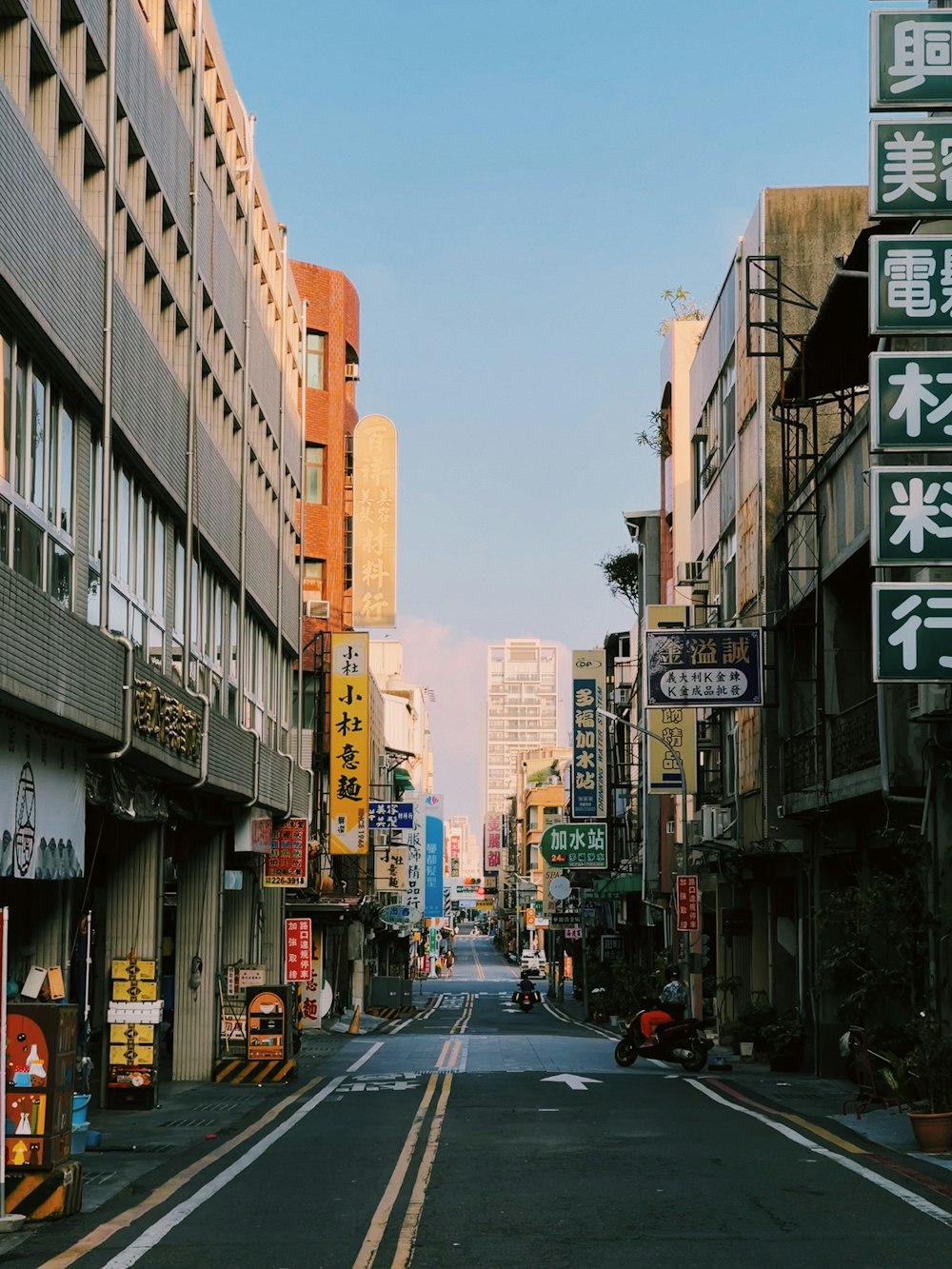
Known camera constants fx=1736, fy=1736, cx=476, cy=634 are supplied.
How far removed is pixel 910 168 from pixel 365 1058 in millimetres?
23226

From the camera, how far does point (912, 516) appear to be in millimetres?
18828

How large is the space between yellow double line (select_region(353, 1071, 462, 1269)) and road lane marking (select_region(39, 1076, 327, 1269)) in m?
1.87

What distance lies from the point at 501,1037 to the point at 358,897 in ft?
57.8

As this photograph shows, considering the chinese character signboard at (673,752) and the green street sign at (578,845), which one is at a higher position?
the chinese character signboard at (673,752)

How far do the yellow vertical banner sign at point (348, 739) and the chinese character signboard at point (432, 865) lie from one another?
51.1 meters

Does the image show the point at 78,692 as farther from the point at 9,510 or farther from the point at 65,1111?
the point at 65,1111

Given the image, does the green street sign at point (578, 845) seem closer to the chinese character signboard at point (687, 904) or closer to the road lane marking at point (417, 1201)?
the chinese character signboard at point (687, 904)

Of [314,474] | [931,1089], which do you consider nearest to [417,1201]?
[931,1089]

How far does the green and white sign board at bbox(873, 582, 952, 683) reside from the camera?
62.0 feet

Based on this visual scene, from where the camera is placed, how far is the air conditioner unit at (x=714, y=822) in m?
39.2

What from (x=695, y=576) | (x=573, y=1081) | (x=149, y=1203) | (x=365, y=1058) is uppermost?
(x=695, y=576)

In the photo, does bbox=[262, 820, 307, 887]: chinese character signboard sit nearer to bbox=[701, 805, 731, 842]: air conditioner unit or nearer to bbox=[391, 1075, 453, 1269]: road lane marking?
bbox=[701, 805, 731, 842]: air conditioner unit

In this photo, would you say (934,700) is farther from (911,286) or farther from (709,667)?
(709,667)

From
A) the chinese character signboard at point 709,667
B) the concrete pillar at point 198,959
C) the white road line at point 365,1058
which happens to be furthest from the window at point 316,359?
the concrete pillar at point 198,959
